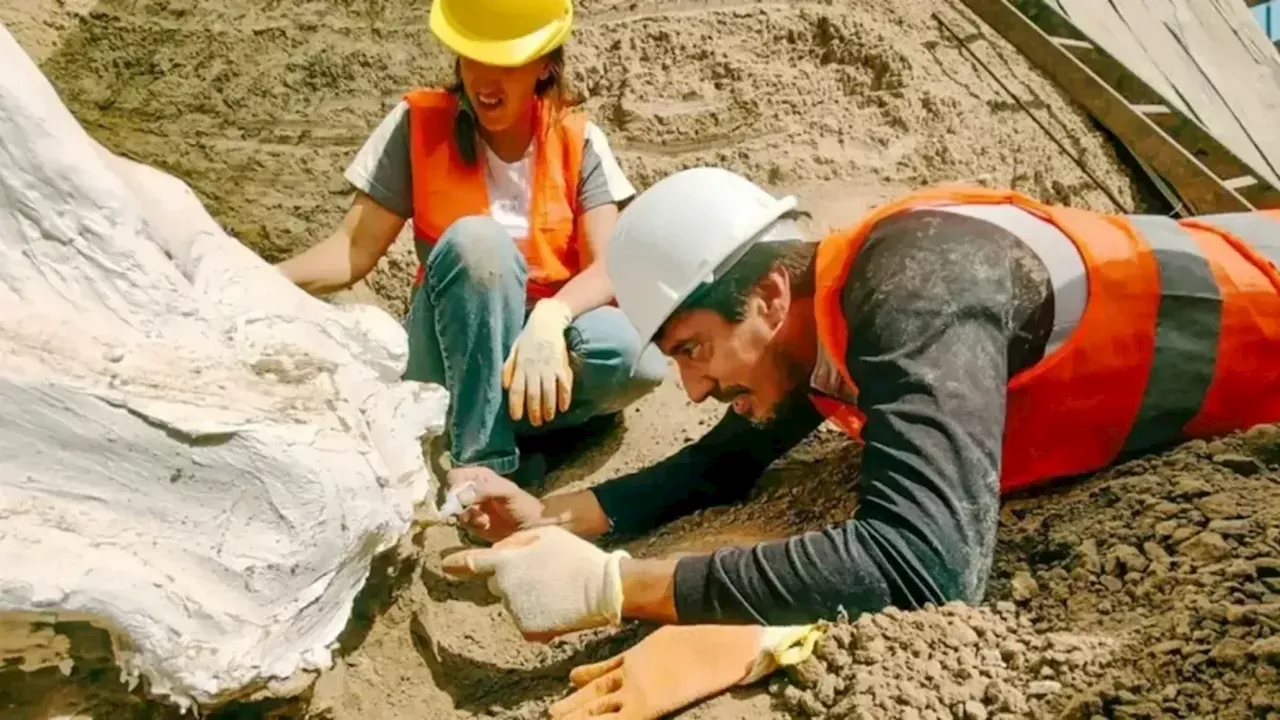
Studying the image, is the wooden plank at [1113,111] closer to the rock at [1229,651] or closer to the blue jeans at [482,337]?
the blue jeans at [482,337]

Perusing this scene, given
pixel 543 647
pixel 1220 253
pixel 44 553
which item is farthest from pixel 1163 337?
pixel 44 553

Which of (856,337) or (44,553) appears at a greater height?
(856,337)

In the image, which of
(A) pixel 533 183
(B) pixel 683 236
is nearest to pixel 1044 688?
(B) pixel 683 236

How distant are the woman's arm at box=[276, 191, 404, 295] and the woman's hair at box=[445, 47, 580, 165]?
0.19 m

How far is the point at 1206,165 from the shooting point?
2.68 m

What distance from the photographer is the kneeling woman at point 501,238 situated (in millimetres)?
1891

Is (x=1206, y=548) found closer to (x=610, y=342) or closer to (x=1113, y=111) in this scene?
(x=610, y=342)

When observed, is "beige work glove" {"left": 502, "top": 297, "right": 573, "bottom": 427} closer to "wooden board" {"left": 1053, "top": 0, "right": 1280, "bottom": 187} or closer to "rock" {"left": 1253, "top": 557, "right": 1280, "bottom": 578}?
"rock" {"left": 1253, "top": 557, "right": 1280, "bottom": 578}

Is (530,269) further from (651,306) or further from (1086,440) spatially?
(1086,440)

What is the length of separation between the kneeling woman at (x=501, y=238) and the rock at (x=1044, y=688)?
0.89 metres

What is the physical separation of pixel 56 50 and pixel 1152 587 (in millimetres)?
2784

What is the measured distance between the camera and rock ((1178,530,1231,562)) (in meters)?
1.36

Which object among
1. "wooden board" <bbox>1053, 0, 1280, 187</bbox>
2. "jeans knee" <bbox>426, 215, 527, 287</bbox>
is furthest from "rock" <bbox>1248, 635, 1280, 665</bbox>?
"wooden board" <bbox>1053, 0, 1280, 187</bbox>

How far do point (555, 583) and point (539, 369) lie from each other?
18.9 inches
